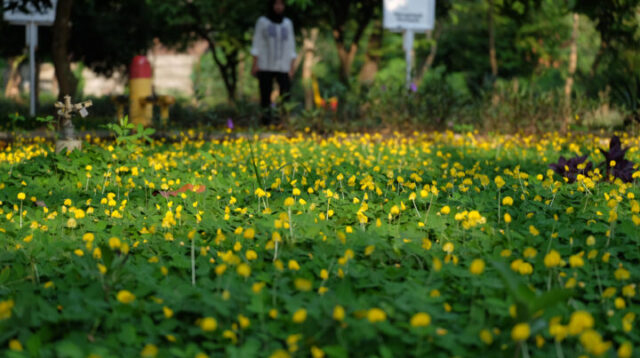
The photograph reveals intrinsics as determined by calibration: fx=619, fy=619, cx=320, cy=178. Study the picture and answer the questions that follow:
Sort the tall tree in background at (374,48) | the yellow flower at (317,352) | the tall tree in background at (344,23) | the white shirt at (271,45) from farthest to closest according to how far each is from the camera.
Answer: the tall tree in background at (374,48) → the tall tree in background at (344,23) → the white shirt at (271,45) → the yellow flower at (317,352)

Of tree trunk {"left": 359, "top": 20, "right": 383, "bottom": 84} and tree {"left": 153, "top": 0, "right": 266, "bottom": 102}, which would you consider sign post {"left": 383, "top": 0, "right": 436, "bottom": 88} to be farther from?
tree trunk {"left": 359, "top": 20, "right": 383, "bottom": 84}

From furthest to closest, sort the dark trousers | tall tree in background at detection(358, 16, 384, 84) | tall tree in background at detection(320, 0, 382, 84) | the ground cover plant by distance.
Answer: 1. tall tree in background at detection(358, 16, 384, 84)
2. tall tree in background at detection(320, 0, 382, 84)
3. the dark trousers
4. the ground cover plant

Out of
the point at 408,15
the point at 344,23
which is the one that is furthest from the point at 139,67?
the point at 344,23

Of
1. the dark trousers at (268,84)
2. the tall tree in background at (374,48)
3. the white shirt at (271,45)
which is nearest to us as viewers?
the white shirt at (271,45)

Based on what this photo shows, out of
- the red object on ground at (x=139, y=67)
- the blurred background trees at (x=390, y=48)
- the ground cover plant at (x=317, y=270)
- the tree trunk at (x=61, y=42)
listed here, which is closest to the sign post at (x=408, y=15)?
the blurred background trees at (x=390, y=48)

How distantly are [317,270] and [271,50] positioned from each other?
7564mm

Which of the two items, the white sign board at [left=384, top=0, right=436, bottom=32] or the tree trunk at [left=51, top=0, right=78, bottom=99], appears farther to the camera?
the white sign board at [left=384, top=0, right=436, bottom=32]

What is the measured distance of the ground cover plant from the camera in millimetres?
1844

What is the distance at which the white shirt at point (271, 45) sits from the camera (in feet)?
31.5

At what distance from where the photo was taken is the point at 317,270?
2.49 m

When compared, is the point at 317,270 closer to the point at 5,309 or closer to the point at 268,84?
the point at 5,309

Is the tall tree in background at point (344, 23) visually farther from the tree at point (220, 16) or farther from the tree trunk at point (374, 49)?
the tree trunk at point (374, 49)

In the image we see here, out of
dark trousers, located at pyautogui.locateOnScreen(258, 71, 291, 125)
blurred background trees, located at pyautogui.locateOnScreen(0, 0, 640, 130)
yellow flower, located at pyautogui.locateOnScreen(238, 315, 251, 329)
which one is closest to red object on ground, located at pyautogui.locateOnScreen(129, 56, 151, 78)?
blurred background trees, located at pyautogui.locateOnScreen(0, 0, 640, 130)

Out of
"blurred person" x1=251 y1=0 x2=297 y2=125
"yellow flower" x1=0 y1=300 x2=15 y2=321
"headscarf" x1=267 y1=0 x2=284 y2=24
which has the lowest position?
"yellow flower" x1=0 y1=300 x2=15 y2=321
